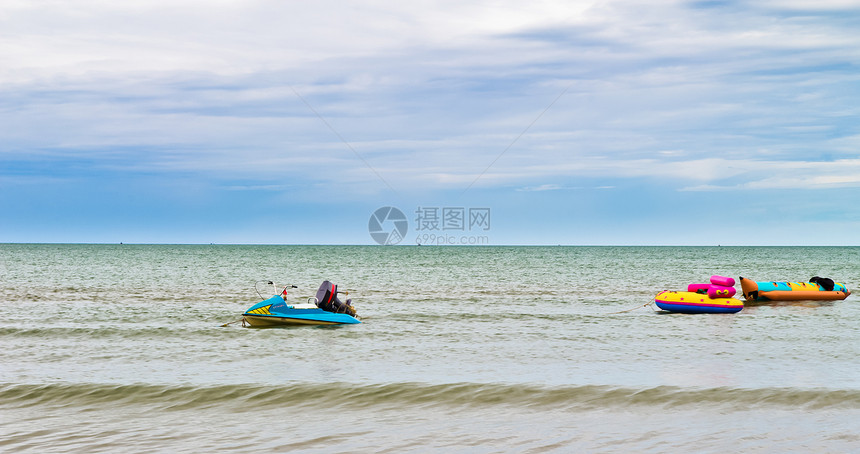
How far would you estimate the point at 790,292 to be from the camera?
3506 centimetres

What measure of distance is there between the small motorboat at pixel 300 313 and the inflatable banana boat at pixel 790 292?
21.0 meters

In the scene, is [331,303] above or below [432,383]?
above

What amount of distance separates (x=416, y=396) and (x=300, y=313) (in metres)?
12.2

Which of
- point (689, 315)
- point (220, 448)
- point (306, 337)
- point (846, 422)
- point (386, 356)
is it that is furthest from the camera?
point (689, 315)

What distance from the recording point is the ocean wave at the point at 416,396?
43.0 feet

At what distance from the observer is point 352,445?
10.5m

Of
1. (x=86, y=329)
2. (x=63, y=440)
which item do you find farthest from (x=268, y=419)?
(x=86, y=329)

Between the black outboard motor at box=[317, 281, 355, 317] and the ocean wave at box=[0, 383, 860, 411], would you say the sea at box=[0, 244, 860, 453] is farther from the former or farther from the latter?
the black outboard motor at box=[317, 281, 355, 317]

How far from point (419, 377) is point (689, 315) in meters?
18.2

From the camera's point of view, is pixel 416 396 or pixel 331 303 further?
pixel 331 303

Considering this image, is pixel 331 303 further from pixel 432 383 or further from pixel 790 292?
pixel 790 292

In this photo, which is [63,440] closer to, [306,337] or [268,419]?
[268,419]

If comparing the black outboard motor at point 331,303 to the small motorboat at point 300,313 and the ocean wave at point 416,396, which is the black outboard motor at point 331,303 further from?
the ocean wave at point 416,396

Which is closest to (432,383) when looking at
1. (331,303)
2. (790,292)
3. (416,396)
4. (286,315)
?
(416,396)
